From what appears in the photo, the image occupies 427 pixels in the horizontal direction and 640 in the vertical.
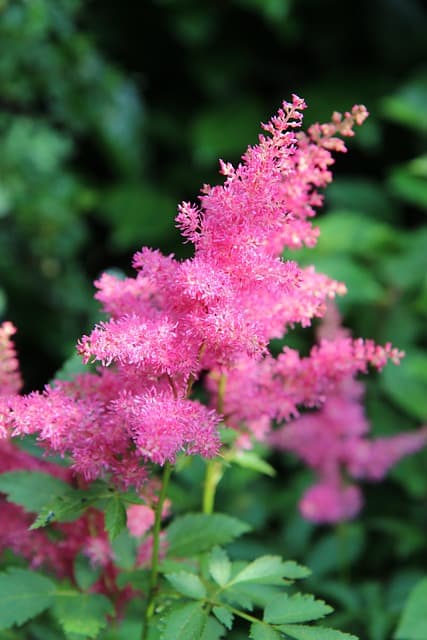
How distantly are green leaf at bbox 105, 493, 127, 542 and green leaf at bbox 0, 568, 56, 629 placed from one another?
213 mm

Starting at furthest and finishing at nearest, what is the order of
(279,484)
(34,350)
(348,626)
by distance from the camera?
1. (34,350)
2. (279,484)
3. (348,626)

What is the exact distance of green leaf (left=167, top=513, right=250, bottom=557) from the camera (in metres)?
1.28

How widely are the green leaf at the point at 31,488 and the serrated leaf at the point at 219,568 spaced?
0.25m

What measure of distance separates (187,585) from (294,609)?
157mm

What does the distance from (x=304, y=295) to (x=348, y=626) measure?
1.16 metres

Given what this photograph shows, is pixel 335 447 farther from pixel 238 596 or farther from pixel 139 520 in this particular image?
pixel 238 596

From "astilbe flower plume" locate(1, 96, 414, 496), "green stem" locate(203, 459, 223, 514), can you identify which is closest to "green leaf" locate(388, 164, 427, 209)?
"green stem" locate(203, 459, 223, 514)

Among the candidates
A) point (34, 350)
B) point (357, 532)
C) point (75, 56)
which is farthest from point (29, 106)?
point (357, 532)

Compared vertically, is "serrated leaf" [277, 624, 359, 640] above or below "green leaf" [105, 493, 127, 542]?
below

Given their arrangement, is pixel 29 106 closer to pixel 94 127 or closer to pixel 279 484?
pixel 94 127

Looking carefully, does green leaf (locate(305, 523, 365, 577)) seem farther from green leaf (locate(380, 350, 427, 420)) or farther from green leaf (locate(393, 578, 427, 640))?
green leaf (locate(393, 578, 427, 640))

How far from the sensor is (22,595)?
1.21 metres

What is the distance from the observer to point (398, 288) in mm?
3354

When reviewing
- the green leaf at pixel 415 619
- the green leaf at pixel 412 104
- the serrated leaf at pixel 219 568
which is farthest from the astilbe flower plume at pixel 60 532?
the green leaf at pixel 412 104
